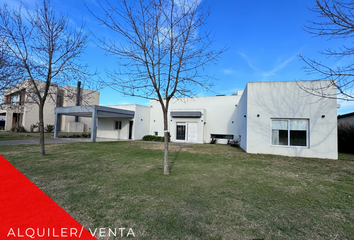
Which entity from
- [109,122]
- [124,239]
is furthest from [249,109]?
[109,122]

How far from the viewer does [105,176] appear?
211 inches

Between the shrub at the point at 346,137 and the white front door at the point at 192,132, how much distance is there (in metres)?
11.3

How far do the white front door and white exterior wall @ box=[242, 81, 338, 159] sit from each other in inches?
317

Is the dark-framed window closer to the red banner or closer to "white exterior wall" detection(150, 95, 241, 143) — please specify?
"white exterior wall" detection(150, 95, 241, 143)

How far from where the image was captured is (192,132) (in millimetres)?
19016

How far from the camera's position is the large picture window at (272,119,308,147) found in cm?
1025

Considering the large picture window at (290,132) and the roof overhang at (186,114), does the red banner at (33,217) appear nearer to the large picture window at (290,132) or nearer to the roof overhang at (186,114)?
the large picture window at (290,132)

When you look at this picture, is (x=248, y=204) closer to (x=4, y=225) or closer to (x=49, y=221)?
(x=49, y=221)

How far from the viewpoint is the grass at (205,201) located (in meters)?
2.75

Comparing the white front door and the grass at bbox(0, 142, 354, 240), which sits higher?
the white front door

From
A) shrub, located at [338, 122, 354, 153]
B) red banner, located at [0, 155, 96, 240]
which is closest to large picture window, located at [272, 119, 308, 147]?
shrub, located at [338, 122, 354, 153]

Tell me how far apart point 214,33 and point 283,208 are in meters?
5.18

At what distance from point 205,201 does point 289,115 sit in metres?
9.03

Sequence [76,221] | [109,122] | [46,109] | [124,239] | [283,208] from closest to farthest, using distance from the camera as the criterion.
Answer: [124,239]
[76,221]
[283,208]
[109,122]
[46,109]
